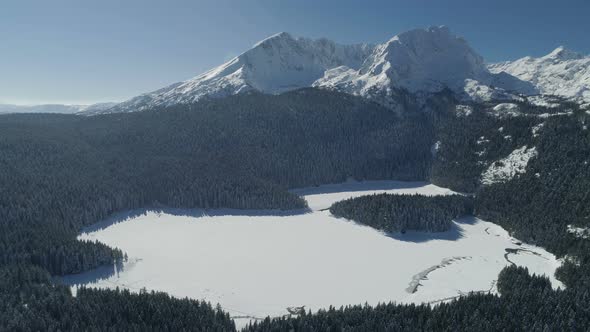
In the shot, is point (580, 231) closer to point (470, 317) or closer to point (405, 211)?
point (405, 211)

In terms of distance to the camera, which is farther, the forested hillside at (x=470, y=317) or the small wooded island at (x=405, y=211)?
the small wooded island at (x=405, y=211)

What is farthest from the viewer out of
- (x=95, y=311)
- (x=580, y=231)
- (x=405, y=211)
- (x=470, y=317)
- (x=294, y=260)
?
(x=405, y=211)

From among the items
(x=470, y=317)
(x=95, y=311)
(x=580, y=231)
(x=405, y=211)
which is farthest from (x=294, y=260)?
(x=580, y=231)

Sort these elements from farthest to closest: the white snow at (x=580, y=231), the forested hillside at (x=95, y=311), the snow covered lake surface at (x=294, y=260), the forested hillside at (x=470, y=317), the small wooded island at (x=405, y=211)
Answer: the small wooded island at (x=405, y=211) → the white snow at (x=580, y=231) → the snow covered lake surface at (x=294, y=260) → the forested hillside at (x=470, y=317) → the forested hillside at (x=95, y=311)

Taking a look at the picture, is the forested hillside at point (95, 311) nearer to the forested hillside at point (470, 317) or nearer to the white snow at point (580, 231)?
the forested hillside at point (470, 317)

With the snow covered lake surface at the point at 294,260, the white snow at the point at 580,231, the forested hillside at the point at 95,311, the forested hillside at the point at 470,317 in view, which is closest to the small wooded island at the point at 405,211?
the snow covered lake surface at the point at 294,260

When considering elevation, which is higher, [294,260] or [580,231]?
[580,231]
